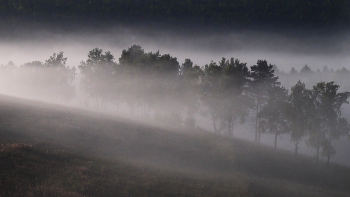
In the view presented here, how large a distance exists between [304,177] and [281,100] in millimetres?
14518

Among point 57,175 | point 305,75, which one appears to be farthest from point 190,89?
point 305,75

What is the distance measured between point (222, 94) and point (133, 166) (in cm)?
2448

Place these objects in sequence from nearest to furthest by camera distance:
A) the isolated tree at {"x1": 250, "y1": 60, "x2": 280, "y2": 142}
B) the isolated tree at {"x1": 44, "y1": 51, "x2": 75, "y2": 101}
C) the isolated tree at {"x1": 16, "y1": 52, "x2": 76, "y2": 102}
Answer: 1. the isolated tree at {"x1": 250, "y1": 60, "x2": 280, "y2": 142}
2. the isolated tree at {"x1": 44, "y1": 51, "x2": 75, "y2": 101}
3. the isolated tree at {"x1": 16, "y1": 52, "x2": 76, "y2": 102}

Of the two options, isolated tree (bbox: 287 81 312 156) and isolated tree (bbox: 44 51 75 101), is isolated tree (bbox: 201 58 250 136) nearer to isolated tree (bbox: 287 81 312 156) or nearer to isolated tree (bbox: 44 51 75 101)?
isolated tree (bbox: 287 81 312 156)

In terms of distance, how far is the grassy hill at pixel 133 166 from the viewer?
9188mm

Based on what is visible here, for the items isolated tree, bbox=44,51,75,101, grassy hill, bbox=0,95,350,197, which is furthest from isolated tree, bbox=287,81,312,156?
isolated tree, bbox=44,51,75,101

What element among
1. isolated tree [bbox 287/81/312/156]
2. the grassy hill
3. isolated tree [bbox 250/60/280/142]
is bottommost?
the grassy hill

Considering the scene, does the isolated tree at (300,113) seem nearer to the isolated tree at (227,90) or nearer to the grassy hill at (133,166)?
the grassy hill at (133,166)

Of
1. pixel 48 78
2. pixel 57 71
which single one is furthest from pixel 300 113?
pixel 48 78

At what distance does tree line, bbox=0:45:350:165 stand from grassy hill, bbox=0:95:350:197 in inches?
289

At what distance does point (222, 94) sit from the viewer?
35.0 meters

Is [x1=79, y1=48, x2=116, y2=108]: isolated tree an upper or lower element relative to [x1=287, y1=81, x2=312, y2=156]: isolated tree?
upper

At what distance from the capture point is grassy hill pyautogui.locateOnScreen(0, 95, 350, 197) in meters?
9.19

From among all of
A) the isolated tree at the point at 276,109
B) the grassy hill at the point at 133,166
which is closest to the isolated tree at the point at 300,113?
the isolated tree at the point at 276,109
